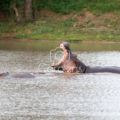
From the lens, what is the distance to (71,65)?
888 cm

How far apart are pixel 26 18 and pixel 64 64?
17939 millimetres

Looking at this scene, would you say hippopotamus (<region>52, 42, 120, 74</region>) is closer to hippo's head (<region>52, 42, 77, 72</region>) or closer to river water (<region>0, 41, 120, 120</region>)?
hippo's head (<region>52, 42, 77, 72</region>)

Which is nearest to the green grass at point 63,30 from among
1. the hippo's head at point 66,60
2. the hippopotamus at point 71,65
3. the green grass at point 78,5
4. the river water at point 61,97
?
the green grass at point 78,5

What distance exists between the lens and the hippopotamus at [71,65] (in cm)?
866

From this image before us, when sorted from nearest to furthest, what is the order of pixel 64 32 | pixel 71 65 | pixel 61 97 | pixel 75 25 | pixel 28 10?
1. pixel 61 97
2. pixel 71 65
3. pixel 64 32
4. pixel 75 25
5. pixel 28 10

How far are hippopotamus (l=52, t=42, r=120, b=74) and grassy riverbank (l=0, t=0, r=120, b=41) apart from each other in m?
13.2

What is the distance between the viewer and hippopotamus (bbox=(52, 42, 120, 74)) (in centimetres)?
866

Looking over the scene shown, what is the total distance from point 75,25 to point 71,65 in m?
16.0

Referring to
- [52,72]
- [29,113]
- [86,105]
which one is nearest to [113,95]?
[86,105]

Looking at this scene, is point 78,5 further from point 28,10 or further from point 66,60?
point 66,60

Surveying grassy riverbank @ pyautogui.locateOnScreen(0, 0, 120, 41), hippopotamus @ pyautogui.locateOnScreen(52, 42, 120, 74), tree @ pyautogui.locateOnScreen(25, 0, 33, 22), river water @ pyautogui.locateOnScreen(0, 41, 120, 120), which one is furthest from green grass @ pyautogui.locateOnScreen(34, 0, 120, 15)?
river water @ pyautogui.locateOnScreen(0, 41, 120, 120)

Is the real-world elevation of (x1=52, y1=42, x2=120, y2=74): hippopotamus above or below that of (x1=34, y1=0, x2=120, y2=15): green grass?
below

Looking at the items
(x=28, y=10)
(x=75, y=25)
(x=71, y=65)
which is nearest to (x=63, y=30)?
(x=75, y=25)

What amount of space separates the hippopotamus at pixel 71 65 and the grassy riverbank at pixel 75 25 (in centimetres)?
1320
